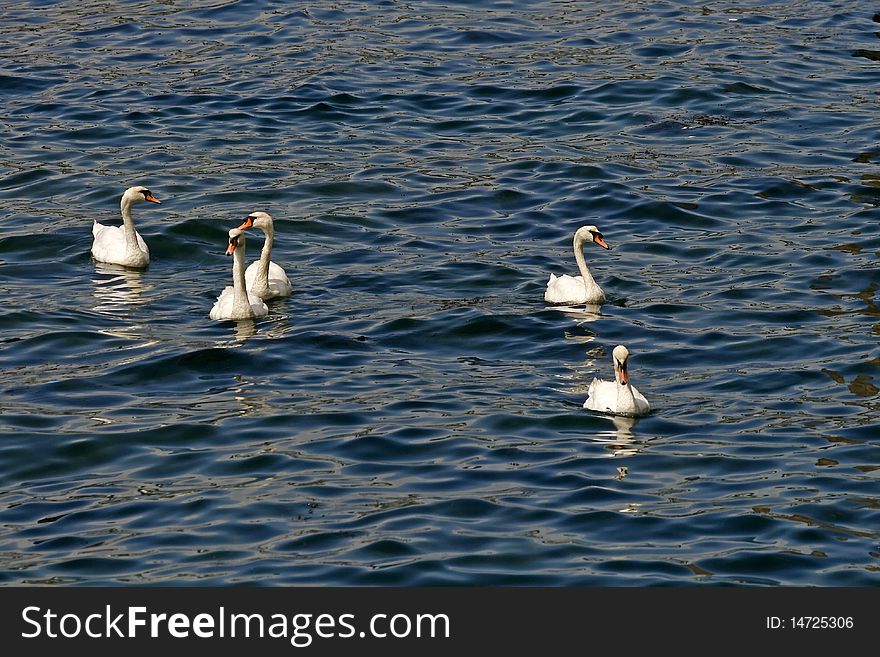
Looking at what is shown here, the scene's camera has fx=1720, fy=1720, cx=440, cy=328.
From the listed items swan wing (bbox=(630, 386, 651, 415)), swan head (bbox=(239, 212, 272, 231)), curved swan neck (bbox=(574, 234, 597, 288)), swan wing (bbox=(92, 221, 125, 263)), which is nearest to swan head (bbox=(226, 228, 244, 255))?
swan head (bbox=(239, 212, 272, 231))

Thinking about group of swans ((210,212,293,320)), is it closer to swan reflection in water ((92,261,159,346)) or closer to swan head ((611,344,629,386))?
swan reflection in water ((92,261,159,346))

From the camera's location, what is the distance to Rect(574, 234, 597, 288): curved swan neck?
18.2 metres

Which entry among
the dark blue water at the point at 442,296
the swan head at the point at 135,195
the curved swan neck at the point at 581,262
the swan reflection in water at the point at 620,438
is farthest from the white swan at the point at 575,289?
the swan head at the point at 135,195

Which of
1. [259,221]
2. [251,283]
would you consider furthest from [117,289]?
[259,221]

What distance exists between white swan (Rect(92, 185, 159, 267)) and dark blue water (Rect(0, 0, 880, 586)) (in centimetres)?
19

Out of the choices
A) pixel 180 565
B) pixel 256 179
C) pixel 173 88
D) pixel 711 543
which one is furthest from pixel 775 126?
pixel 180 565

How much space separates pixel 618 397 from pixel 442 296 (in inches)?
168

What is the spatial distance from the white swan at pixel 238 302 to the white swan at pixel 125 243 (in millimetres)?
1896

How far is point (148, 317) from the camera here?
1806 cm

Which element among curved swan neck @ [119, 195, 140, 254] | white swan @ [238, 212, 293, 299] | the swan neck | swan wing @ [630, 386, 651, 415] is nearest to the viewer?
the swan neck

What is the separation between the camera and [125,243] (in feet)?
64.7

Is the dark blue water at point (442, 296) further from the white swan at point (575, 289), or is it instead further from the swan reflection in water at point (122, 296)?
the white swan at point (575, 289)

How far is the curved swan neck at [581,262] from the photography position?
1825 centimetres

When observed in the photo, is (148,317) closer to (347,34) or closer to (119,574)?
(119,574)
